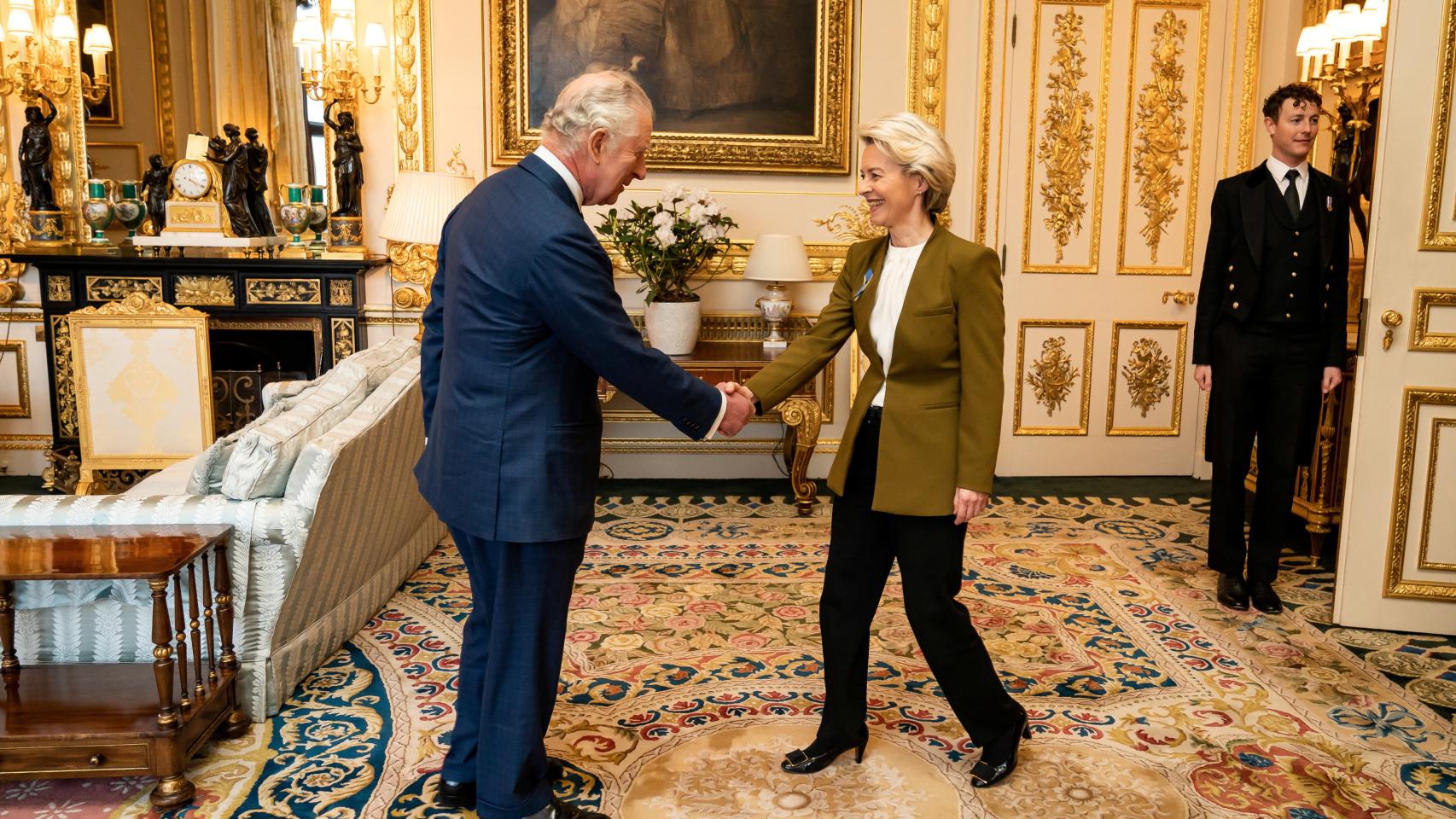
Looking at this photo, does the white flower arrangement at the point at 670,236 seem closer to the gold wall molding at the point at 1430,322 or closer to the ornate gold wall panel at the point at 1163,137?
the ornate gold wall panel at the point at 1163,137

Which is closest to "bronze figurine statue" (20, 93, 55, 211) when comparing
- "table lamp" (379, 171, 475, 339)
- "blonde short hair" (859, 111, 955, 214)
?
"table lamp" (379, 171, 475, 339)

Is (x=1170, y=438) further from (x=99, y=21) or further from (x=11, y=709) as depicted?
(x=99, y=21)

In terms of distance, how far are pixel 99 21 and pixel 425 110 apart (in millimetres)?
1724

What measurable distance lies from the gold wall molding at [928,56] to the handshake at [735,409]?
3.58 m

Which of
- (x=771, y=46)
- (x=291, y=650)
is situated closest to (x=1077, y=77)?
(x=771, y=46)

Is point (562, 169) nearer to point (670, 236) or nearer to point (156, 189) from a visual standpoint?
point (670, 236)

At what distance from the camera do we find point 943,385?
98.2 inches

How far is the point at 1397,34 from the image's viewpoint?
3.61 m

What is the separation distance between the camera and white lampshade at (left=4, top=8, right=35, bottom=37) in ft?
17.5

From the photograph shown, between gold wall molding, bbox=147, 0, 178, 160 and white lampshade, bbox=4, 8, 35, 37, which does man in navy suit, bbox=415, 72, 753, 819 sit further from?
white lampshade, bbox=4, 8, 35, 37

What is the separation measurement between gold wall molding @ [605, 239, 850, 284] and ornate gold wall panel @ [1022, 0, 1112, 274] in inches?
41.4

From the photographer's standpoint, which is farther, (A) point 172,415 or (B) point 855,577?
(A) point 172,415

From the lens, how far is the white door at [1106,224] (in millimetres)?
5863

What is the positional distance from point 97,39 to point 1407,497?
621 centimetres
